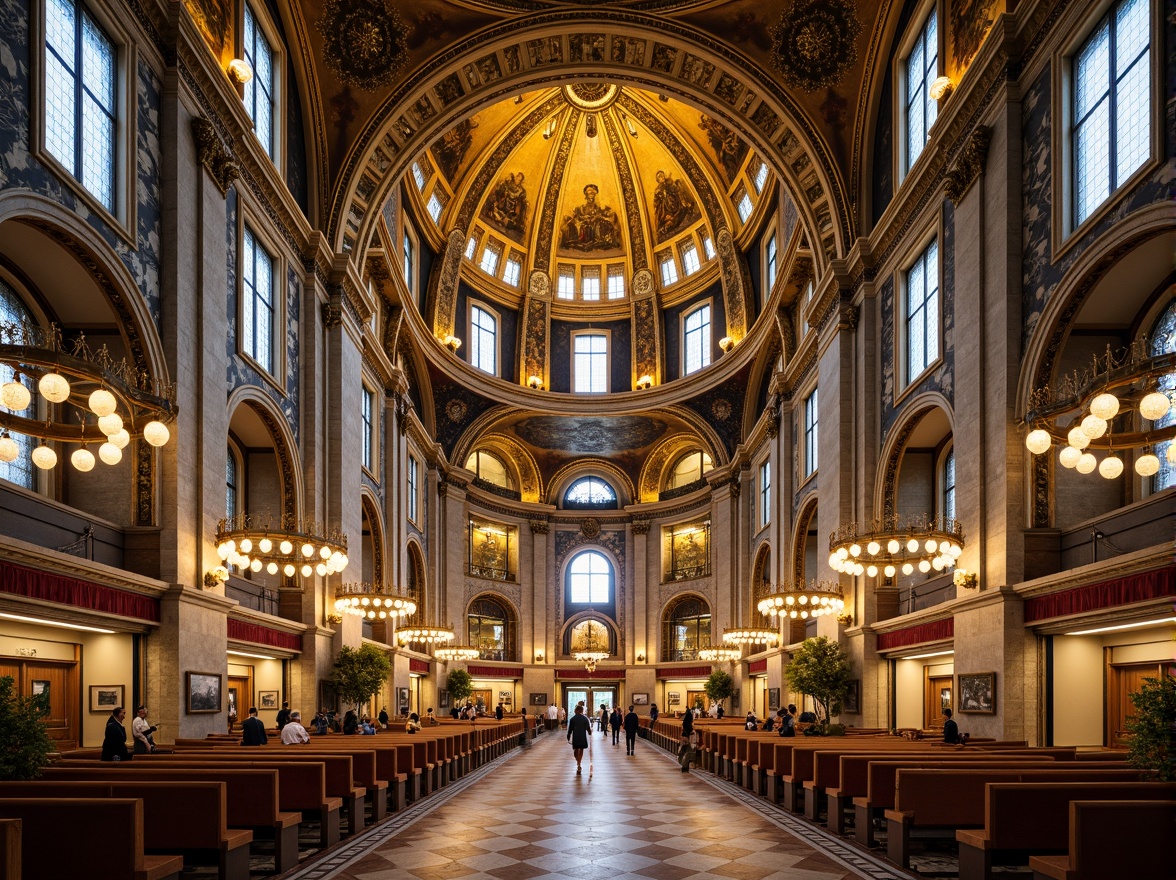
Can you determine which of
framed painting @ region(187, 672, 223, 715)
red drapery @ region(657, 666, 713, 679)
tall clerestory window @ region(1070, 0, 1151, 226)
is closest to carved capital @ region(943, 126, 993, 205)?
tall clerestory window @ region(1070, 0, 1151, 226)

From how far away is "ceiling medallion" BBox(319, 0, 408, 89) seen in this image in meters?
22.5

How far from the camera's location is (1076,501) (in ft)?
47.4

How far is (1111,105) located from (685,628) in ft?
125

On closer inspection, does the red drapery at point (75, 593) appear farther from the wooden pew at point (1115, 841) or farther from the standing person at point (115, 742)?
the wooden pew at point (1115, 841)

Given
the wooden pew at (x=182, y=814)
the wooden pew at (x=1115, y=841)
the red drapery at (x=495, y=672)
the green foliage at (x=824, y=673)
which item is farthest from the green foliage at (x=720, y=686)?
the wooden pew at (x=1115, y=841)

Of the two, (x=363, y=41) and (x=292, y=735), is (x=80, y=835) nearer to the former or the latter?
(x=292, y=735)

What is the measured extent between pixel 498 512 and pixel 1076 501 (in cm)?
3541

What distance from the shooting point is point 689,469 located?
48.9 meters

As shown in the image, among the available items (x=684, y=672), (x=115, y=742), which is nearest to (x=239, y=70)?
(x=115, y=742)

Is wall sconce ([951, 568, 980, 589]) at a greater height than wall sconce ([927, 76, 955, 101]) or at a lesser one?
lesser

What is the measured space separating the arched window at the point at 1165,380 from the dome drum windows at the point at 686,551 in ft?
109

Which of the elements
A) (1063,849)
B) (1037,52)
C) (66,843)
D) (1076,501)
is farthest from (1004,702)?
(66,843)

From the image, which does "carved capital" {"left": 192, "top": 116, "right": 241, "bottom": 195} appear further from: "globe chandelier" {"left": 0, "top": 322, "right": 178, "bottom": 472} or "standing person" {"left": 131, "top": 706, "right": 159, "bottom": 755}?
"standing person" {"left": 131, "top": 706, "right": 159, "bottom": 755}

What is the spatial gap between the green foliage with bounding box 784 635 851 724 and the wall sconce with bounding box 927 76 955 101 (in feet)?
38.1
